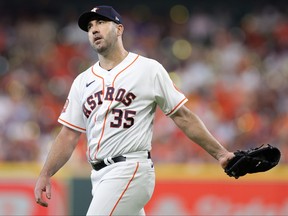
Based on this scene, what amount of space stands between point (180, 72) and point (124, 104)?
7135mm

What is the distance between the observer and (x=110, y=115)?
4930mm

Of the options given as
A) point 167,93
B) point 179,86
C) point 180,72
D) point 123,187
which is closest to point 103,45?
point 167,93

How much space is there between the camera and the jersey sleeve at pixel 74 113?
5.18 metres

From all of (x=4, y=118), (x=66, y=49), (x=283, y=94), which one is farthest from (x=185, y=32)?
(x=4, y=118)

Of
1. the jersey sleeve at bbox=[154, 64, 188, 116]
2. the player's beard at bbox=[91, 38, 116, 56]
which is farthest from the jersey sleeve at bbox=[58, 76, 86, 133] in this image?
the jersey sleeve at bbox=[154, 64, 188, 116]

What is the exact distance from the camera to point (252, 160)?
15.9 ft

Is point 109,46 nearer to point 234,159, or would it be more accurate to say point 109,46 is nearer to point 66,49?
point 234,159

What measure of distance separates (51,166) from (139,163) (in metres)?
0.64

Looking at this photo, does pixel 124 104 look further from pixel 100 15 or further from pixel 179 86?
pixel 179 86

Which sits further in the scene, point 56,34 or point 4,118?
point 56,34

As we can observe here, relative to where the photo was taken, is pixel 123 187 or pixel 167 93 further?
pixel 167 93

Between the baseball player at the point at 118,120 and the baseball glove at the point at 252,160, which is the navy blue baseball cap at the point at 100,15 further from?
the baseball glove at the point at 252,160

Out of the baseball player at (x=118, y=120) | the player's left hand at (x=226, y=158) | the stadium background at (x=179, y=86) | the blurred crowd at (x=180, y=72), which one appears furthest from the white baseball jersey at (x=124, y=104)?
the blurred crowd at (x=180, y=72)

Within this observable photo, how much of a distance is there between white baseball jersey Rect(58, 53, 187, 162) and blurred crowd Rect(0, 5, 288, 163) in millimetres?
4494
